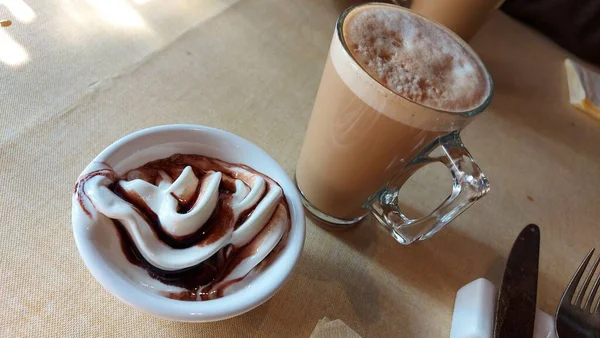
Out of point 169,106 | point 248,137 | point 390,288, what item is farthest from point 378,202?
point 169,106

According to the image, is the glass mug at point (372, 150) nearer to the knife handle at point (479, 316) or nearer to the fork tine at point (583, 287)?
the knife handle at point (479, 316)

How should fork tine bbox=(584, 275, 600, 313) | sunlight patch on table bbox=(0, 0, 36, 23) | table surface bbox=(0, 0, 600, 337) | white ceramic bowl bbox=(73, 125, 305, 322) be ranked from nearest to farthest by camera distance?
white ceramic bowl bbox=(73, 125, 305, 322)
table surface bbox=(0, 0, 600, 337)
fork tine bbox=(584, 275, 600, 313)
sunlight patch on table bbox=(0, 0, 36, 23)

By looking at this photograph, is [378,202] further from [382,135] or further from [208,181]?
[208,181]

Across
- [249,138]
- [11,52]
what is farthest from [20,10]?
[249,138]

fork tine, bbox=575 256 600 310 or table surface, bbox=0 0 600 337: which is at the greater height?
fork tine, bbox=575 256 600 310

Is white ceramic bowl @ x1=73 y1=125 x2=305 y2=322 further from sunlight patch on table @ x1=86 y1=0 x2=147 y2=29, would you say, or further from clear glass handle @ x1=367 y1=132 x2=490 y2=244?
sunlight patch on table @ x1=86 y1=0 x2=147 y2=29

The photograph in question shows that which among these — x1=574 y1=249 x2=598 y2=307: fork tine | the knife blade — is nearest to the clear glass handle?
the knife blade
